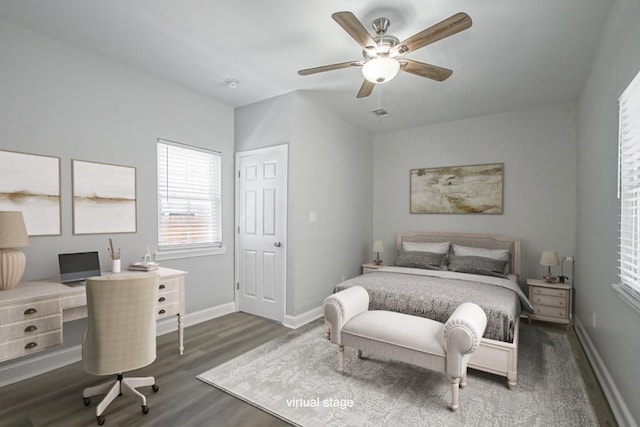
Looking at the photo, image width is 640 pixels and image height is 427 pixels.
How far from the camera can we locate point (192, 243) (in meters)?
3.88

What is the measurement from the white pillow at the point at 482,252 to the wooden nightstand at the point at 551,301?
16.7 inches

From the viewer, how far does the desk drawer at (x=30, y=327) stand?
2.03 metres

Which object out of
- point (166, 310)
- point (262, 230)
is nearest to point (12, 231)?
point (166, 310)

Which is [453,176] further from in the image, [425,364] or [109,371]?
[109,371]

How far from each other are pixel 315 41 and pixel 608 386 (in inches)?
139

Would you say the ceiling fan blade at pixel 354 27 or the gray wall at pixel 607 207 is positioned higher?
the ceiling fan blade at pixel 354 27

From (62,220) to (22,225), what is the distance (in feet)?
1.50

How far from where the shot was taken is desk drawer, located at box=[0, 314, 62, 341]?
203 centimetres

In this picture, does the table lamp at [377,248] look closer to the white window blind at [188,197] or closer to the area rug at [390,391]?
the area rug at [390,391]

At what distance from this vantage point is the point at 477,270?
389cm

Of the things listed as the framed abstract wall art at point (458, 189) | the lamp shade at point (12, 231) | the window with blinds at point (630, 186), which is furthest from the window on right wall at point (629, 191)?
the lamp shade at point (12, 231)

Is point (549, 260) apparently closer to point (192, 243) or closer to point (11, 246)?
point (192, 243)

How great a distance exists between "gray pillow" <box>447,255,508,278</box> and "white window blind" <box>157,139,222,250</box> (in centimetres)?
319

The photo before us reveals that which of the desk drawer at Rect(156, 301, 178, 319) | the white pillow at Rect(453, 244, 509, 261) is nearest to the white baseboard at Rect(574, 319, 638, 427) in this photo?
the white pillow at Rect(453, 244, 509, 261)
